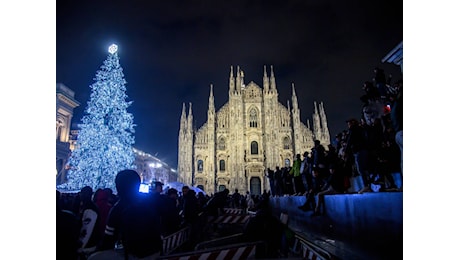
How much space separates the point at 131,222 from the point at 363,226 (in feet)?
12.9

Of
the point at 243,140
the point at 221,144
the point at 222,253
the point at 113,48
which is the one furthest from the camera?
the point at 221,144

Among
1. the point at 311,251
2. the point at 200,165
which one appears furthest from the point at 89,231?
the point at 200,165

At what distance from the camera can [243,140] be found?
34.3 m

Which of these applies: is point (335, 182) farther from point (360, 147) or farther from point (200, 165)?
point (200, 165)

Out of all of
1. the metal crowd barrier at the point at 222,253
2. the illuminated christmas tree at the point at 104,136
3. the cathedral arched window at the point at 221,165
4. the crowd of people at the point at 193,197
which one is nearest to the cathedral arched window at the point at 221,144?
the cathedral arched window at the point at 221,165

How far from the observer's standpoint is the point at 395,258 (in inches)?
143

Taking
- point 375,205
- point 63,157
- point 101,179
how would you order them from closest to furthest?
point 375,205
point 101,179
point 63,157

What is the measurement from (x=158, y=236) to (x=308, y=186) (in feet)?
21.4

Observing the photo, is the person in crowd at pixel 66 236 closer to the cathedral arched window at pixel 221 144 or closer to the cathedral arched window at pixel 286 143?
the cathedral arched window at pixel 221 144

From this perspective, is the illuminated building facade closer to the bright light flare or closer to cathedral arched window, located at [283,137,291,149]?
the bright light flare

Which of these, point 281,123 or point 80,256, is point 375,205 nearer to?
point 80,256

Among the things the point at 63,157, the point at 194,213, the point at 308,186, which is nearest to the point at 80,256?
the point at 194,213

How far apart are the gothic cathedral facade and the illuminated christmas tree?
56.6 feet
